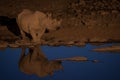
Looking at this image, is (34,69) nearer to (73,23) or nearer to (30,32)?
(30,32)

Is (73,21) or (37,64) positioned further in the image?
(73,21)

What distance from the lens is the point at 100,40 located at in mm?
13555

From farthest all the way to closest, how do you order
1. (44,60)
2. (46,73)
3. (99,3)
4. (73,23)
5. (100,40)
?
(99,3) < (73,23) < (100,40) < (44,60) < (46,73)

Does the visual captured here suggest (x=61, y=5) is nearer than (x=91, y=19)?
No

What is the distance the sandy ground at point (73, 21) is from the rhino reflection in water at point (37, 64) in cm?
133

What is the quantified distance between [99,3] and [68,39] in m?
4.97

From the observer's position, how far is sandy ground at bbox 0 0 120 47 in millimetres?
13958

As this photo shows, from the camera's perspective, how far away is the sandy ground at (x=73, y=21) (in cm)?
1396

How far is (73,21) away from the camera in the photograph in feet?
53.5

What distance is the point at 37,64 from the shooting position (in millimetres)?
11406

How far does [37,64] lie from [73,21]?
208 inches

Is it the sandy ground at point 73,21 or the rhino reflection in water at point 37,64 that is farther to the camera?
the sandy ground at point 73,21

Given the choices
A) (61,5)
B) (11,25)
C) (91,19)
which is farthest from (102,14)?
(11,25)

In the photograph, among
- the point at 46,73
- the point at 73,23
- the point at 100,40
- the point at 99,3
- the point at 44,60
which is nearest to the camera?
the point at 46,73
